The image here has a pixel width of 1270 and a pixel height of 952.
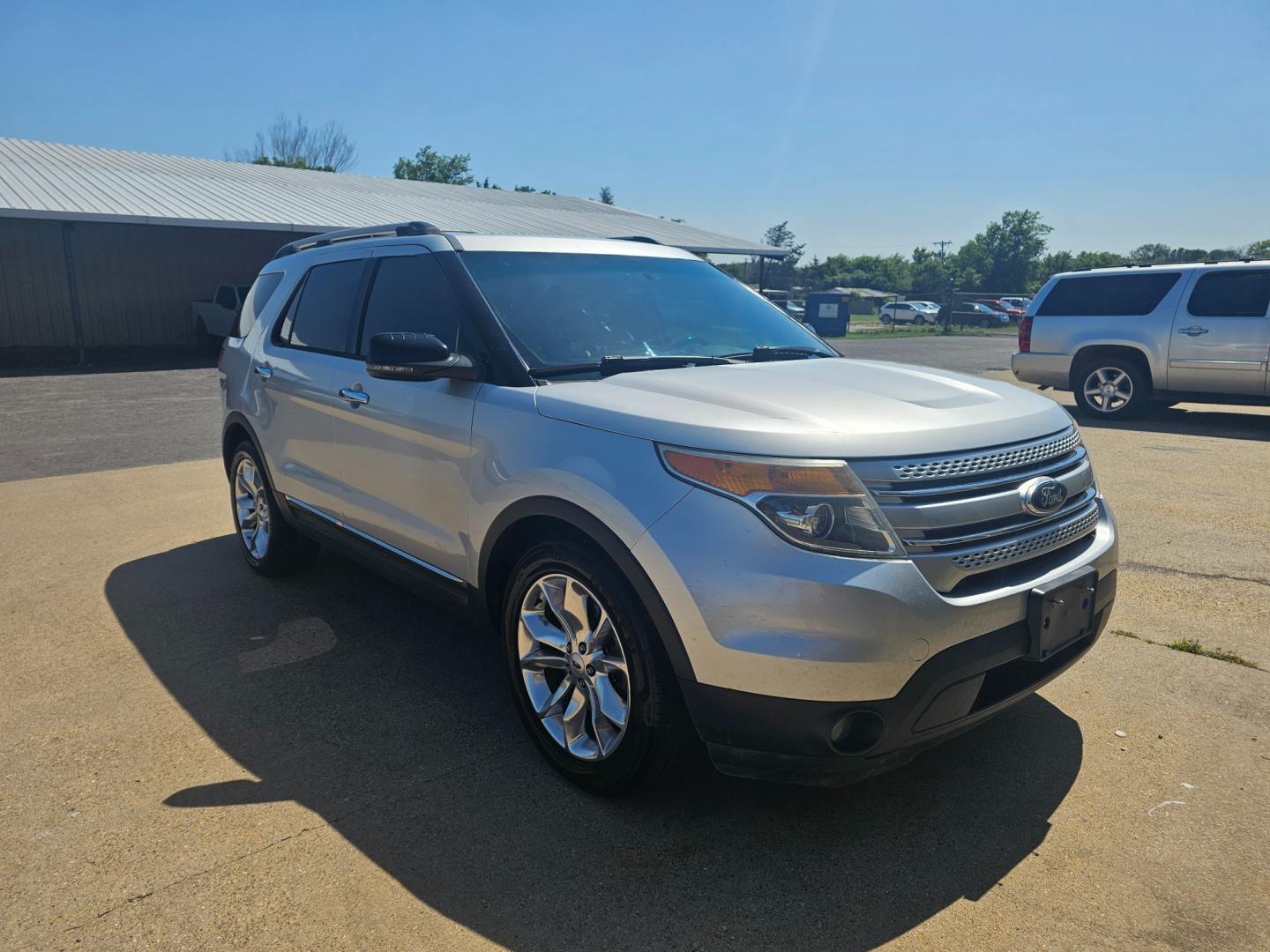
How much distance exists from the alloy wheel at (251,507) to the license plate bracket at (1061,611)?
4.09 meters

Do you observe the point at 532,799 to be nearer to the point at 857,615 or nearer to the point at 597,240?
the point at 857,615

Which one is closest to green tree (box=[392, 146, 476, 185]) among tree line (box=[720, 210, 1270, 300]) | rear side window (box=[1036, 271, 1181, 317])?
tree line (box=[720, 210, 1270, 300])

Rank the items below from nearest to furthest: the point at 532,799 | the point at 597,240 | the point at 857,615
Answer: the point at 857,615, the point at 532,799, the point at 597,240

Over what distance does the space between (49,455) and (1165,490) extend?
10299 millimetres

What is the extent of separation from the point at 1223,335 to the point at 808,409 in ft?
32.6

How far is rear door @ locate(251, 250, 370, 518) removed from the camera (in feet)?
13.9

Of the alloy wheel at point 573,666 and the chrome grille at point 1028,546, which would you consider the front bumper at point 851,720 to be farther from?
the alloy wheel at point 573,666

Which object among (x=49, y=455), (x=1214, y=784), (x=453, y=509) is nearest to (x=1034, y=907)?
(x=1214, y=784)

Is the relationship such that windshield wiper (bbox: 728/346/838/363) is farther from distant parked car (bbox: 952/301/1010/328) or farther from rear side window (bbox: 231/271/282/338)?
distant parked car (bbox: 952/301/1010/328)

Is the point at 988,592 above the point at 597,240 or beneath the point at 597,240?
beneath

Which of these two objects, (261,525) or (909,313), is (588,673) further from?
(909,313)

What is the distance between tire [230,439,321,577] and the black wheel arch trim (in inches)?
93.2

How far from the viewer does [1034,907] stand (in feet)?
7.84

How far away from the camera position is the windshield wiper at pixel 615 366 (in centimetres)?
324
